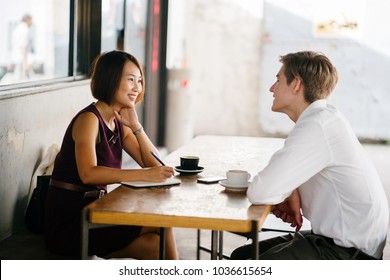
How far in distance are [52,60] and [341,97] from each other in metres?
4.56

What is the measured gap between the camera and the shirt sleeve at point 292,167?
2.34 metres

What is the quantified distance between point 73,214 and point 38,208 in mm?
686

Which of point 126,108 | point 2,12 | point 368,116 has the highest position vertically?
point 2,12

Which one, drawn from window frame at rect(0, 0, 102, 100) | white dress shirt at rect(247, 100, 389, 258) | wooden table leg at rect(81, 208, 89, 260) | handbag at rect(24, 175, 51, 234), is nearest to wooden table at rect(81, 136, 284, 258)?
wooden table leg at rect(81, 208, 89, 260)

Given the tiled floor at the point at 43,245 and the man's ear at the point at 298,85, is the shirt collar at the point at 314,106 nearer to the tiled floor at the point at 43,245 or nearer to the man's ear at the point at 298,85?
the man's ear at the point at 298,85

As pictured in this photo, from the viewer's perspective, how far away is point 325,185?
97.0 inches

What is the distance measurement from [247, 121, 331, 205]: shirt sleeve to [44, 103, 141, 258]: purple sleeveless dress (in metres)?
0.73

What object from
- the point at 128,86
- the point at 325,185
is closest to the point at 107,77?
the point at 128,86

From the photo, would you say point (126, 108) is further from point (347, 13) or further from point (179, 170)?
point (347, 13)

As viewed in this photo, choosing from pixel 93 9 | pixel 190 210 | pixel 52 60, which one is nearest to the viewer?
pixel 190 210

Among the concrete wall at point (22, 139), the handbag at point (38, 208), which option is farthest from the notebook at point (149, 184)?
the concrete wall at point (22, 139)

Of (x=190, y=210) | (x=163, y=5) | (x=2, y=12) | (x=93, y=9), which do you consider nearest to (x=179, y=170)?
(x=190, y=210)

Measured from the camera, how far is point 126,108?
3.10m

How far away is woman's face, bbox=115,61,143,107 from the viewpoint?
9.90 ft
